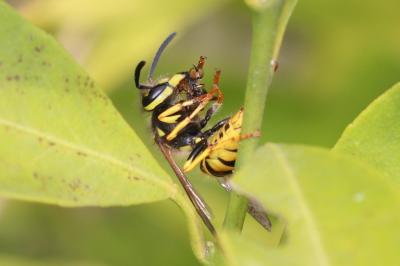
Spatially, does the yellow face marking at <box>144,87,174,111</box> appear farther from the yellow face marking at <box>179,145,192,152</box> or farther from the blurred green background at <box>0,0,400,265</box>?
the blurred green background at <box>0,0,400,265</box>

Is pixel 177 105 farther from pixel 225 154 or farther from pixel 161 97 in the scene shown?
pixel 225 154

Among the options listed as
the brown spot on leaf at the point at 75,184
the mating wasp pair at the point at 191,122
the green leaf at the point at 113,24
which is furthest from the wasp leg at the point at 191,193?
the green leaf at the point at 113,24

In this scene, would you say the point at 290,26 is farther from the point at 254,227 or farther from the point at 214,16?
the point at 254,227

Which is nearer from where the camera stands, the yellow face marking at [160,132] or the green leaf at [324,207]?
the green leaf at [324,207]

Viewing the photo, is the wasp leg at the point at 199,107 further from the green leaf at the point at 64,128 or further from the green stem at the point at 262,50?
the green stem at the point at 262,50

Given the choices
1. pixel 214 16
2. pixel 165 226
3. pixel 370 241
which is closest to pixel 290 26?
pixel 214 16

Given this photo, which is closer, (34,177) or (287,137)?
(34,177)
